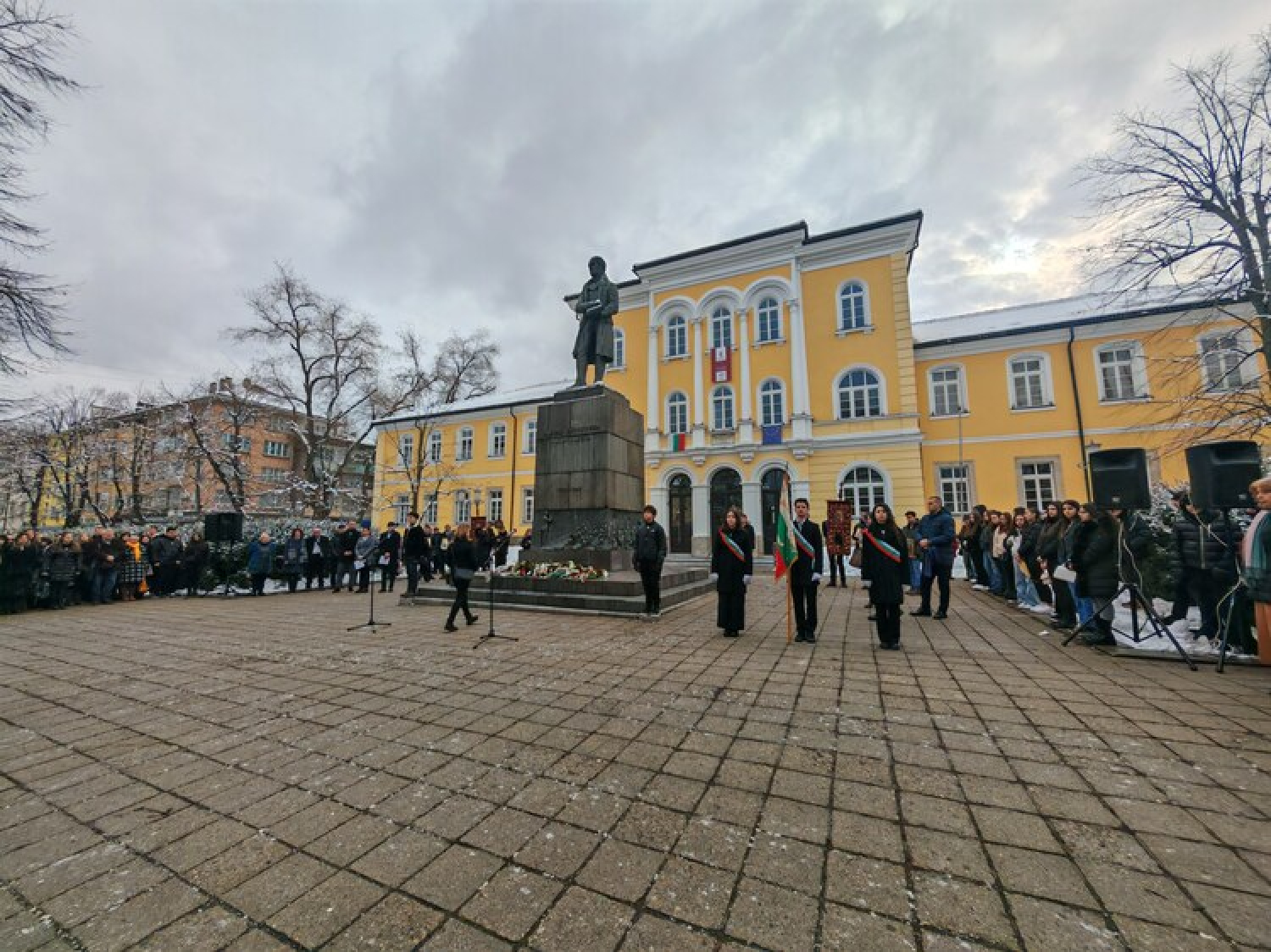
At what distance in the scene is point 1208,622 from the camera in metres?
6.22

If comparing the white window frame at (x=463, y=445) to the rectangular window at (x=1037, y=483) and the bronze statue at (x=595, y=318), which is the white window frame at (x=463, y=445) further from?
the rectangular window at (x=1037, y=483)

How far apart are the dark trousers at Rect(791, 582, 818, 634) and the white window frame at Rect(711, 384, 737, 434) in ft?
59.1

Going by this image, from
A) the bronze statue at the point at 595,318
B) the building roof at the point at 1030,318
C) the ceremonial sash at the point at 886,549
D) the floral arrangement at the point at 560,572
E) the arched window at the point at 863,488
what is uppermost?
the building roof at the point at 1030,318

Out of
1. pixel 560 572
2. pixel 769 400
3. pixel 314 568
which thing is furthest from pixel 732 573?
pixel 769 400

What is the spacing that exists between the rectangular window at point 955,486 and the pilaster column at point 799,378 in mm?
5766

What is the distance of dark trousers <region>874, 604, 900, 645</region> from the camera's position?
6.08m

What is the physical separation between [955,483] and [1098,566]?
17.1 metres

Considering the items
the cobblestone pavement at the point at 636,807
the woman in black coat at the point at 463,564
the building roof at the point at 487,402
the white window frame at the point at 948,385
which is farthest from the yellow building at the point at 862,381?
the cobblestone pavement at the point at 636,807

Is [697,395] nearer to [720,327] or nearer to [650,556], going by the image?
[720,327]

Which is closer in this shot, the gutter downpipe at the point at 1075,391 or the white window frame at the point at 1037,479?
the gutter downpipe at the point at 1075,391

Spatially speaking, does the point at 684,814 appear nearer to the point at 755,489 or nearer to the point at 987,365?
the point at 755,489

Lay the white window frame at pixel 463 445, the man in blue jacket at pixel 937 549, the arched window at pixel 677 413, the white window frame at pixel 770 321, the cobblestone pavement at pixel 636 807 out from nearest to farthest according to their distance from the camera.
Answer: the cobblestone pavement at pixel 636 807 < the man in blue jacket at pixel 937 549 < the white window frame at pixel 770 321 < the arched window at pixel 677 413 < the white window frame at pixel 463 445

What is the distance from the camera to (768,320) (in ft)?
79.9

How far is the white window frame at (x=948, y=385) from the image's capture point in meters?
21.7
